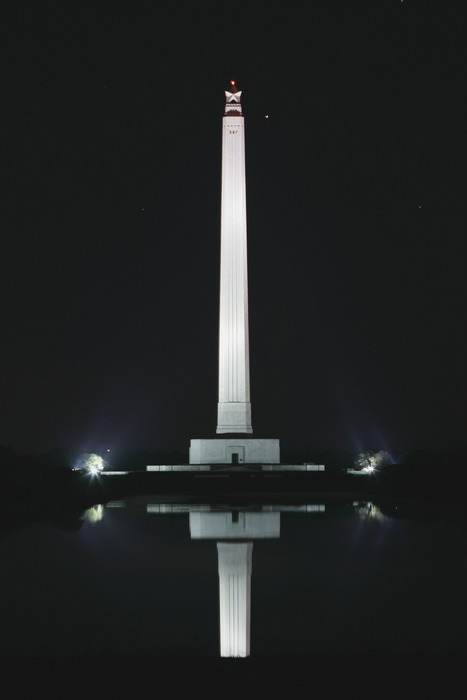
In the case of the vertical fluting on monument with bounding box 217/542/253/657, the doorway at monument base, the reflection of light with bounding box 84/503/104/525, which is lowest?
the vertical fluting on monument with bounding box 217/542/253/657

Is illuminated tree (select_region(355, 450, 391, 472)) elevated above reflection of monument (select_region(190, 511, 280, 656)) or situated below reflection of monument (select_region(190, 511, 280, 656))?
above

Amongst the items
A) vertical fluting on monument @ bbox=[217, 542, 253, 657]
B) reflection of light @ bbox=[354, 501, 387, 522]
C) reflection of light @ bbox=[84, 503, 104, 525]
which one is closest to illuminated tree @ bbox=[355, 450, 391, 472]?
reflection of light @ bbox=[354, 501, 387, 522]

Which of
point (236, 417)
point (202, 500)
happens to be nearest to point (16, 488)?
point (202, 500)

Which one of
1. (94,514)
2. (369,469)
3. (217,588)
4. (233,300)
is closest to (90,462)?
(233,300)

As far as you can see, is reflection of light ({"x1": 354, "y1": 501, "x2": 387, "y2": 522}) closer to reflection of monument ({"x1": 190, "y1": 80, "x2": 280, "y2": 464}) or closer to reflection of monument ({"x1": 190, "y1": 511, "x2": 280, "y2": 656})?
reflection of monument ({"x1": 190, "y1": 511, "x2": 280, "y2": 656})

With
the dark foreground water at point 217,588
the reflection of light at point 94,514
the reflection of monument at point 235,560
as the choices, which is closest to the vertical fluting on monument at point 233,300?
the reflection of light at point 94,514

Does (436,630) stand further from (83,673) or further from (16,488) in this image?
(16,488)
